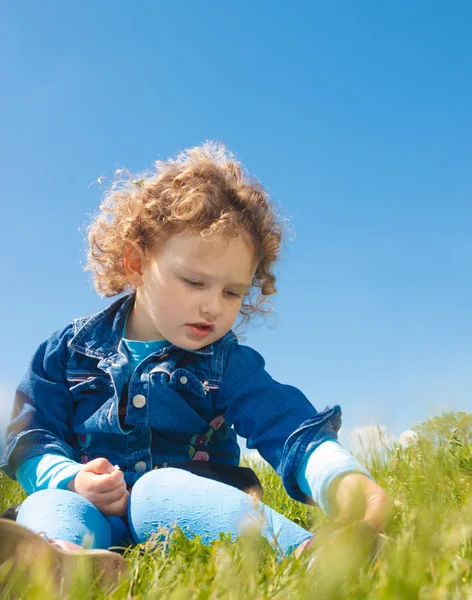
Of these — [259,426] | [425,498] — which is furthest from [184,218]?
[425,498]

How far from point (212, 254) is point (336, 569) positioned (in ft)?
7.45

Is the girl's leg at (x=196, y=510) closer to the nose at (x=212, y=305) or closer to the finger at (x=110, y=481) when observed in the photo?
the finger at (x=110, y=481)

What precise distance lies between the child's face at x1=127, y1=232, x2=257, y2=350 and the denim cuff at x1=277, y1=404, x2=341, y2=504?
64cm

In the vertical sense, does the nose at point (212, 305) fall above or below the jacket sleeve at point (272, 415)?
above

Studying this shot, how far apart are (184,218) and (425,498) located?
2158 millimetres

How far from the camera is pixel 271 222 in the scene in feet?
11.8

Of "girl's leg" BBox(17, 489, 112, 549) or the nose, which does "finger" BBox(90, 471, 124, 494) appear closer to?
"girl's leg" BBox(17, 489, 112, 549)

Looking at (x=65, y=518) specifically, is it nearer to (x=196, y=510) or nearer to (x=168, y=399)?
(x=196, y=510)

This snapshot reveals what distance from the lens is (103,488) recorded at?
7.84 ft

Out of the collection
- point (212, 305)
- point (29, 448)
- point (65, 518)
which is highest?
point (212, 305)

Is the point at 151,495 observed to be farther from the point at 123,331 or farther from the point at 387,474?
the point at 387,474

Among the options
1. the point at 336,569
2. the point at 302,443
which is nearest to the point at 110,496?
the point at 302,443

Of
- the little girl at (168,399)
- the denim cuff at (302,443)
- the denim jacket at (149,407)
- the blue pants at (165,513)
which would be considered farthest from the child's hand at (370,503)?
the denim jacket at (149,407)

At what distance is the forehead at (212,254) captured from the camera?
9.64 feet
